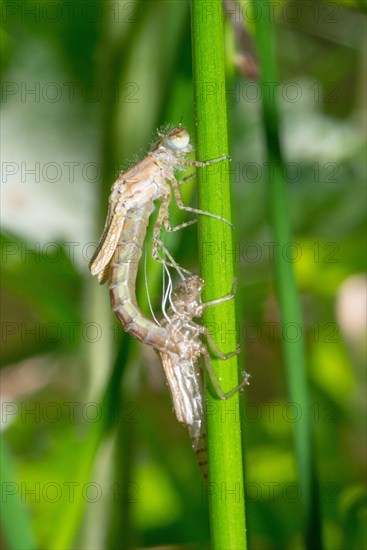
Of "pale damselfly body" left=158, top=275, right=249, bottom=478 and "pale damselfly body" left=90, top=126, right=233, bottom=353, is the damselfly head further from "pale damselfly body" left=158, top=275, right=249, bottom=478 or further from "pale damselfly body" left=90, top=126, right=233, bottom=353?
"pale damselfly body" left=158, top=275, right=249, bottom=478

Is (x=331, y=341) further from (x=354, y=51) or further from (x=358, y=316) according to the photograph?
(x=354, y=51)

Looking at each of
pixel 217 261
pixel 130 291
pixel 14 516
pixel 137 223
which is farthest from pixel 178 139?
pixel 14 516

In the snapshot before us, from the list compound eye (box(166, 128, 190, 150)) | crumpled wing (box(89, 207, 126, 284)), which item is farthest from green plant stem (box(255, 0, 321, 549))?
crumpled wing (box(89, 207, 126, 284))

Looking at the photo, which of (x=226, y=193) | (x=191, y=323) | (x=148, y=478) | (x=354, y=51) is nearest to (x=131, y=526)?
(x=148, y=478)

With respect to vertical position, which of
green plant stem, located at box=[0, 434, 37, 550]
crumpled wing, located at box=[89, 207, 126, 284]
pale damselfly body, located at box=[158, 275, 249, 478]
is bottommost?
green plant stem, located at box=[0, 434, 37, 550]

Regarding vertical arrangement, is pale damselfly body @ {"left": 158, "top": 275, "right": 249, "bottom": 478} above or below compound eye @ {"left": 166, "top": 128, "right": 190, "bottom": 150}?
below

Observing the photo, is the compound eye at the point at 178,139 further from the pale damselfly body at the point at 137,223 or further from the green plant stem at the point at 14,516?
the green plant stem at the point at 14,516

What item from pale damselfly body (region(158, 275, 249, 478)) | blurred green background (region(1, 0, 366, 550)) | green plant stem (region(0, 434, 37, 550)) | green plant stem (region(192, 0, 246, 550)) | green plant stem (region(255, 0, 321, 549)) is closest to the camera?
green plant stem (region(192, 0, 246, 550))
